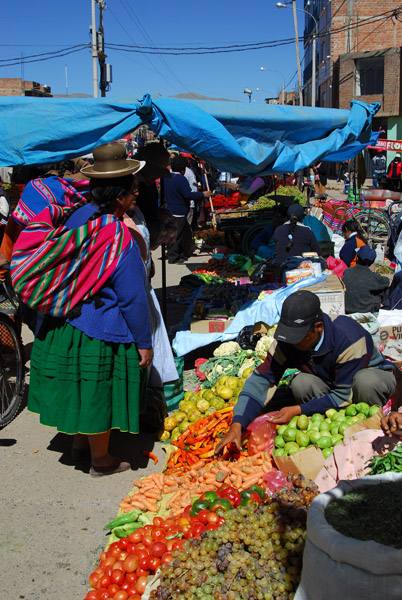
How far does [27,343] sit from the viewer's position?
6523 millimetres

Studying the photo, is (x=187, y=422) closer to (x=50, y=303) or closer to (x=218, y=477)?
(x=218, y=477)

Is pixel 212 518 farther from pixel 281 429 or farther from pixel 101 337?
pixel 101 337

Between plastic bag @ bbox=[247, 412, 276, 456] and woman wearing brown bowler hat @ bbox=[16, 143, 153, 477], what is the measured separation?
0.80m

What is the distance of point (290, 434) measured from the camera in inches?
145

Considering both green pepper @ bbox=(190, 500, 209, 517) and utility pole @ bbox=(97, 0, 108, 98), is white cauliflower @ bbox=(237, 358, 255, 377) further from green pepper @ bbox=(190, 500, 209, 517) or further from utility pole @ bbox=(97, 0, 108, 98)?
utility pole @ bbox=(97, 0, 108, 98)

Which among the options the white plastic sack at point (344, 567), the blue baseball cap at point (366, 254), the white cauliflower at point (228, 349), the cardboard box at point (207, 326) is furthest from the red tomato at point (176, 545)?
the blue baseball cap at point (366, 254)

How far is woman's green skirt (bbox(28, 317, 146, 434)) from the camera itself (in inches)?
140

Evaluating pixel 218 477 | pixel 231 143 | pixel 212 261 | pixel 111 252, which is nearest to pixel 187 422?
pixel 218 477

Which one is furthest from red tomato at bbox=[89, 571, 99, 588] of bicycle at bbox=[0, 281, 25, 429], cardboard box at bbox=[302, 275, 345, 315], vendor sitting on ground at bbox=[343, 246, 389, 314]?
vendor sitting on ground at bbox=[343, 246, 389, 314]

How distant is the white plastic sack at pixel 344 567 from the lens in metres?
1.85

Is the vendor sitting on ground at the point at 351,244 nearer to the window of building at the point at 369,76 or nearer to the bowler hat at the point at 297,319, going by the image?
the bowler hat at the point at 297,319

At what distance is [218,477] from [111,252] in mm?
1559

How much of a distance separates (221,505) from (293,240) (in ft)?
16.8

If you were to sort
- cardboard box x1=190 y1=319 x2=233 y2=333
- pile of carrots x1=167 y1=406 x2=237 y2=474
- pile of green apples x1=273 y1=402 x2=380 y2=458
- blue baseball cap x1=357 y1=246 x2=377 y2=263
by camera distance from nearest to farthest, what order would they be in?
pile of green apples x1=273 y1=402 x2=380 y2=458 < pile of carrots x1=167 y1=406 x2=237 y2=474 < cardboard box x1=190 y1=319 x2=233 y2=333 < blue baseball cap x1=357 y1=246 x2=377 y2=263
